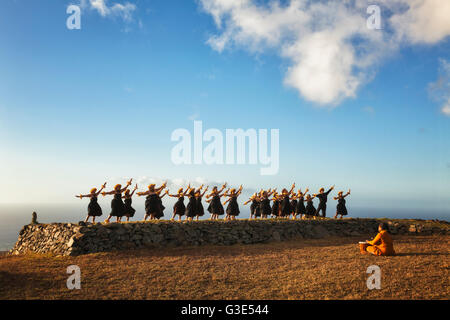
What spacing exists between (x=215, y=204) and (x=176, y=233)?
6.22m

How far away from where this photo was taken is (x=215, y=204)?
22.4 metres

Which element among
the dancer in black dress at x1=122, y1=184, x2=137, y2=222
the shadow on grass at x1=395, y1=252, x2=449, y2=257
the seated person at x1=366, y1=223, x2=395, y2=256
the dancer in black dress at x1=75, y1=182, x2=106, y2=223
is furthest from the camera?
the dancer in black dress at x1=122, y1=184, x2=137, y2=222

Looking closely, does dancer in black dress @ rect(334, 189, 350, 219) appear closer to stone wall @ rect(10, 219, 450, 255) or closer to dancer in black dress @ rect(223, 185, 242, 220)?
stone wall @ rect(10, 219, 450, 255)

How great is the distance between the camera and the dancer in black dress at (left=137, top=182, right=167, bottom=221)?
1930 cm

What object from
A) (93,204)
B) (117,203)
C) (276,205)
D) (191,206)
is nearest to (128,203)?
(117,203)

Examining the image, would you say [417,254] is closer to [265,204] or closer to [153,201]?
[265,204]

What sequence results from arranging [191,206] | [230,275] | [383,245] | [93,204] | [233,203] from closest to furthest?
Result: [230,275], [383,245], [93,204], [191,206], [233,203]

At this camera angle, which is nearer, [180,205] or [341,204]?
[180,205]

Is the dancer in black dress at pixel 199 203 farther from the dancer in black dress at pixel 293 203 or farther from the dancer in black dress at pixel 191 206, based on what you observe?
the dancer in black dress at pixel 293 203

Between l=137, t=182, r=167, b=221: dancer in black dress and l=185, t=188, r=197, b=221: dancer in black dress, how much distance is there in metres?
2.11

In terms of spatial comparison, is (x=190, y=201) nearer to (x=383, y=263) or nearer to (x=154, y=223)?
(x=154, y=223)

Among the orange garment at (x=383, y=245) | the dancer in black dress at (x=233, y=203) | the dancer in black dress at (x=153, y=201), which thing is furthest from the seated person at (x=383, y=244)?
the dancer in black dress at (x=153, y=201)

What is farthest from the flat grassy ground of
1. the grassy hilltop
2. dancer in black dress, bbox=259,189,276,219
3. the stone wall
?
dancer in black dress, bbox=259,189,276,219
